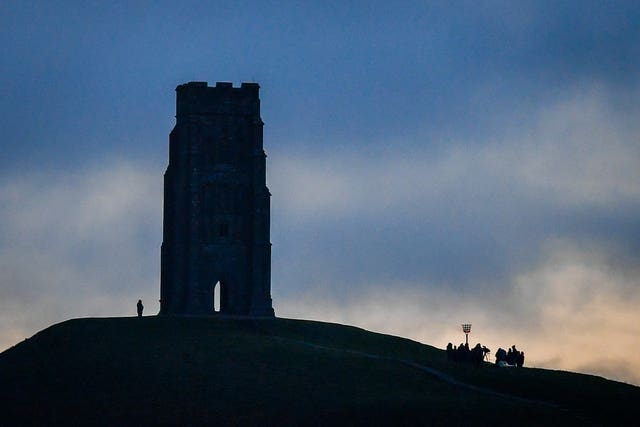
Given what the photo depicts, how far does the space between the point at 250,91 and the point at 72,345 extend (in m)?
24.9

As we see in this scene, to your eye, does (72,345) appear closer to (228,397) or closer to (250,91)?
(228,397)

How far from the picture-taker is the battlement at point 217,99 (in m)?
122

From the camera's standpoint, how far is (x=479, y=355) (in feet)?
324

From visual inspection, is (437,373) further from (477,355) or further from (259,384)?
(259,384)

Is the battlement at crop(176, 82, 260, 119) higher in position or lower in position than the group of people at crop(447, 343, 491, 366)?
higher

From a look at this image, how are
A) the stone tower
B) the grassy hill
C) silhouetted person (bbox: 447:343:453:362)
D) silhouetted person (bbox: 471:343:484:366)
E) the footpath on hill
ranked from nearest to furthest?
the grassy hill, the footpath on hill, silhouetted person (bbox: 471:343:484:366), silhouetted person (bbox: 447:343:453:362), the stone tower

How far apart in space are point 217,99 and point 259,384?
111ft

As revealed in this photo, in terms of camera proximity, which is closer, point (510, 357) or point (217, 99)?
point (510, 357)

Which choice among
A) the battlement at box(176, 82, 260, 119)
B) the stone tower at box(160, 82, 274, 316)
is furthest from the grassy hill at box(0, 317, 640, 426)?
the battlement at box(176, 82, 260, 119)

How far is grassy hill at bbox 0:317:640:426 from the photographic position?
84.8 metres

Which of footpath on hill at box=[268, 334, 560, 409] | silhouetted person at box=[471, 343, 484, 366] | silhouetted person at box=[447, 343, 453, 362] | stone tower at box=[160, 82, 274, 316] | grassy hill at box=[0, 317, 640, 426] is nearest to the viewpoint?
grassy hill at box=[0, 317, 640, 426]

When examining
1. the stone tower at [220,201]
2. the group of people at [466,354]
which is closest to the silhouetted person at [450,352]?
the group of people at [466,354]

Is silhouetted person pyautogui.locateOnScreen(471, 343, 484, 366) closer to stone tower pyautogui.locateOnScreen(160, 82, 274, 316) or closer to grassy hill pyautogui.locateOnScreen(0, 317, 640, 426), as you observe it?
grassy hill pyautogui.locateOnScreen(0, 317, 640, 426)

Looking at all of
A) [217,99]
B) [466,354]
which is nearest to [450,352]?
[466,354]
